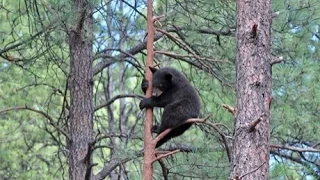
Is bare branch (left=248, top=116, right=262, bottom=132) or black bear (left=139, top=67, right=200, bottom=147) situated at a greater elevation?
black bear (left=139, top=67, right=200, bottom=147)

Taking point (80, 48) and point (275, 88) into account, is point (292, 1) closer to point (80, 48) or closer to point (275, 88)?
point (275, 88)

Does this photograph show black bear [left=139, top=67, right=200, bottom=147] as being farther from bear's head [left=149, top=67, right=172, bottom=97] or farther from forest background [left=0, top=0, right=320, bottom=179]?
forest background [left=0, top=0, right=320, bottom=179]

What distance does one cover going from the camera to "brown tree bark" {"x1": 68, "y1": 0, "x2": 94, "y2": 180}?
7.65 m

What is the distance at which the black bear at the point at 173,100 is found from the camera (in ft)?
17.3

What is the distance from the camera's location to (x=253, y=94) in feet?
15.3

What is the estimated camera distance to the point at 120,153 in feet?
21.0

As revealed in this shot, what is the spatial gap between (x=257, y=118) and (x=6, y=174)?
9.33 m

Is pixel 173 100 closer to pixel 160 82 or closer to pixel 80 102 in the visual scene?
pixel 160 82

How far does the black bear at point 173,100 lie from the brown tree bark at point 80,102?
91.7 inches

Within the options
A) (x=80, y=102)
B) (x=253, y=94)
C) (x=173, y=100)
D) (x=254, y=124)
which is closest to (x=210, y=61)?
(x=173, y=100)

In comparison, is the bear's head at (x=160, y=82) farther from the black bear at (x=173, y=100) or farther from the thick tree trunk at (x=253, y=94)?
the thick tree trunk at (x=253, y=94)

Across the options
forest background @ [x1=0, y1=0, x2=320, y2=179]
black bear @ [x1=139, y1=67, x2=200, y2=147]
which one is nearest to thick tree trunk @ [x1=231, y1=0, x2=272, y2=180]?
black bear @ [x1=139, y1=67, x2=200, y2=147]

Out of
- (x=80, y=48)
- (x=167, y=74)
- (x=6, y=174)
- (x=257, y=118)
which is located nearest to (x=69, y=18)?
(x=80, y=48)

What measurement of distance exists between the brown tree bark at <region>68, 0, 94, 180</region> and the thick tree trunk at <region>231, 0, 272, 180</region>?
10.3 ft
